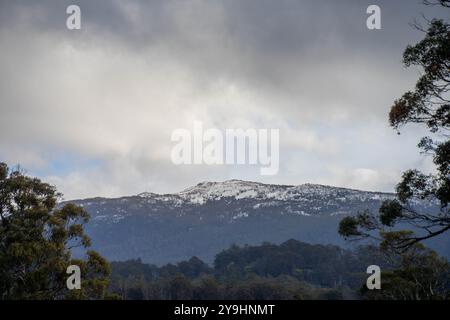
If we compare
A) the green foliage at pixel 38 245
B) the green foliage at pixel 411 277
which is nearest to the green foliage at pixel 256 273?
the green foliage at pixel 411 277

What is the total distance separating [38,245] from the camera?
28.8 meters

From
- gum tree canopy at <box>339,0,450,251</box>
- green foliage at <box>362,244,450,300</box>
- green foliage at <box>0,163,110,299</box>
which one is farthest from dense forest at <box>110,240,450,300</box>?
gum tree canopy at <box>339,0,450,251</box>

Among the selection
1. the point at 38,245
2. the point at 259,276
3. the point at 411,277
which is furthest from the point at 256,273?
the point at 38,245

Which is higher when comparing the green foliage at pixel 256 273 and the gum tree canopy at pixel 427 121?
the gum tree canopy at pixel 427 121

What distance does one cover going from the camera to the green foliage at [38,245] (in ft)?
92.9

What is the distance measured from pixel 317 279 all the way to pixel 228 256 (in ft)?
118

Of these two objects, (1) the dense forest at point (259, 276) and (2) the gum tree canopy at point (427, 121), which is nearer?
(2) the gum tree canopy at point (427, 121)

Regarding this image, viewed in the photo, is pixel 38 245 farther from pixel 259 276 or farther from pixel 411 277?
pixel 259 276

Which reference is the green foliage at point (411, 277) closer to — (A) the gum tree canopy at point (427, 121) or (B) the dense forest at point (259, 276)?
(A) the gum tree canopy at point (427, 121)

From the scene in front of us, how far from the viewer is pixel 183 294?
392 ft

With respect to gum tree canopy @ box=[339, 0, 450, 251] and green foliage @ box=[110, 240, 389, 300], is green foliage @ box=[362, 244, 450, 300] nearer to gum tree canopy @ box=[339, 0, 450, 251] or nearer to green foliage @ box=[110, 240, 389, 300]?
gum tree canopy @ box=[339, 0, 450, 251]

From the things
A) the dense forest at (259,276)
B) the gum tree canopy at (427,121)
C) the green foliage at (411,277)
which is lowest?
the dense forest at (259,276)

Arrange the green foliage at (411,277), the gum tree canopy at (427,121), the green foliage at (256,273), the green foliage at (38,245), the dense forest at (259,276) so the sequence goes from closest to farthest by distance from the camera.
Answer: the gum tree canopy at (427,121), the green foliage at (38,245), the green foliage at (411,277), the dense forest at (259,276), the green foliage at (256,273)
